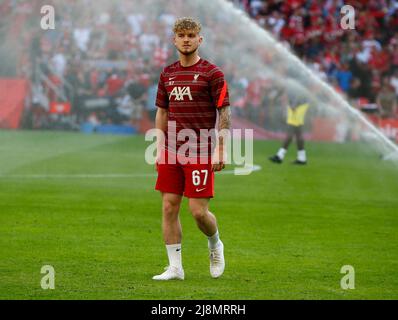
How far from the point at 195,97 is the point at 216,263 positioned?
59.9 inches

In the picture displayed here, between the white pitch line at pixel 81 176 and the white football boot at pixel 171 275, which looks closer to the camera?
the white football boot at pixel 171 275

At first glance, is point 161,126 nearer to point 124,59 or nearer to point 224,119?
point 224,119

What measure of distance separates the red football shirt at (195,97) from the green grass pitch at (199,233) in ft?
4.08

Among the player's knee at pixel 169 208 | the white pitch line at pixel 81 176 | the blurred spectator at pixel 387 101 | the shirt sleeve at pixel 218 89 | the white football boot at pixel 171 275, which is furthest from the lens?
the blurred spectator at pixel 387 101

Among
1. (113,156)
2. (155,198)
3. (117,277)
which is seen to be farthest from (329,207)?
(113,156)

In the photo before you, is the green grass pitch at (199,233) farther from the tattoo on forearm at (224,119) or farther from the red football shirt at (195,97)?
the tattoo on forearm at (224,119)

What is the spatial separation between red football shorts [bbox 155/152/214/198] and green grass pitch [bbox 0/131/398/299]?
0.79 metres

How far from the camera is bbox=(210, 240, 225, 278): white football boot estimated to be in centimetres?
885

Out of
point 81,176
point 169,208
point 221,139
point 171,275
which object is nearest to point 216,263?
point 171,275

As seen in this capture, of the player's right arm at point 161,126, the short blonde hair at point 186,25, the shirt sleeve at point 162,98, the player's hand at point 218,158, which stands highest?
the short blonde hair at point 186,25

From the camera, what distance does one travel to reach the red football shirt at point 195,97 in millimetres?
8578

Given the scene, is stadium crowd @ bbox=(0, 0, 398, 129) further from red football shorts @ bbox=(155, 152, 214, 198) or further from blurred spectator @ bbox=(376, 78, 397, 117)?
red football shorts @ bbox=(155, 152, 214, 198)

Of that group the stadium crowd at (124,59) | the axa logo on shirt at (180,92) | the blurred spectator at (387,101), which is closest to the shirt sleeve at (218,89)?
the axa logo on shirt at (180,92)

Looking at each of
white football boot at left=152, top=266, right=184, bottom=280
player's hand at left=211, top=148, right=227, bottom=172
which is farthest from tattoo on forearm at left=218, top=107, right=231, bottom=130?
white football boot at left=152, top=266, right=184, bottom=280
